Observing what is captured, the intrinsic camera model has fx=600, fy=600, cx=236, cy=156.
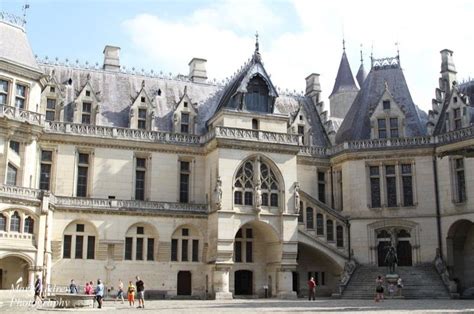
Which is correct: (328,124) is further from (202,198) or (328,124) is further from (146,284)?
(146,284)

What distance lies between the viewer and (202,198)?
43.0 m

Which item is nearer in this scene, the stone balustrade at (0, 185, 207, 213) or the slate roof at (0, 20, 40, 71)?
the stone balustrade at (0, 185, 207, 213)

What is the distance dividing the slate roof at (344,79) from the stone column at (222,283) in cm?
3602

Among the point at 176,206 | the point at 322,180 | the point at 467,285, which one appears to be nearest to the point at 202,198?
the point at 176,206

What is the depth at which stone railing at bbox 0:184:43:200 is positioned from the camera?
3395 centimetres

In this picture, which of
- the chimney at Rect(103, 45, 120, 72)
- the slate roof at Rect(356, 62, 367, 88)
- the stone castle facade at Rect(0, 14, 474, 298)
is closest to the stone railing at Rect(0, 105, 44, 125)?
the stone castle facade at Rect(0, 14, 474, 298)

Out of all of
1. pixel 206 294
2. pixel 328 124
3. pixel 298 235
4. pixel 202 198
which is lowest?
pixel 206 294

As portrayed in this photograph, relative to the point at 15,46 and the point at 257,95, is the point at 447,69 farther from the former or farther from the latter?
the point at 15,46

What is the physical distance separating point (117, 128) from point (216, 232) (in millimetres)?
9896

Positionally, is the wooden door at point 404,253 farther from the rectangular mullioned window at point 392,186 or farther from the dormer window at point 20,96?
the dormer window at point 20,96

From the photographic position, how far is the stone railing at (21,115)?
3600cm

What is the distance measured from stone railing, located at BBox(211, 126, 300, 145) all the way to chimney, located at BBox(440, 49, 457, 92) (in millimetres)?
13378

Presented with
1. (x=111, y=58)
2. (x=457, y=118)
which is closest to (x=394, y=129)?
(x=457, y=118)

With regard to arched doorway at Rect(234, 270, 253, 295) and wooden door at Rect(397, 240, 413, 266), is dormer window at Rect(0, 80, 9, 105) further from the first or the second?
wooden door at Rect(397, 240, 413, 266)
